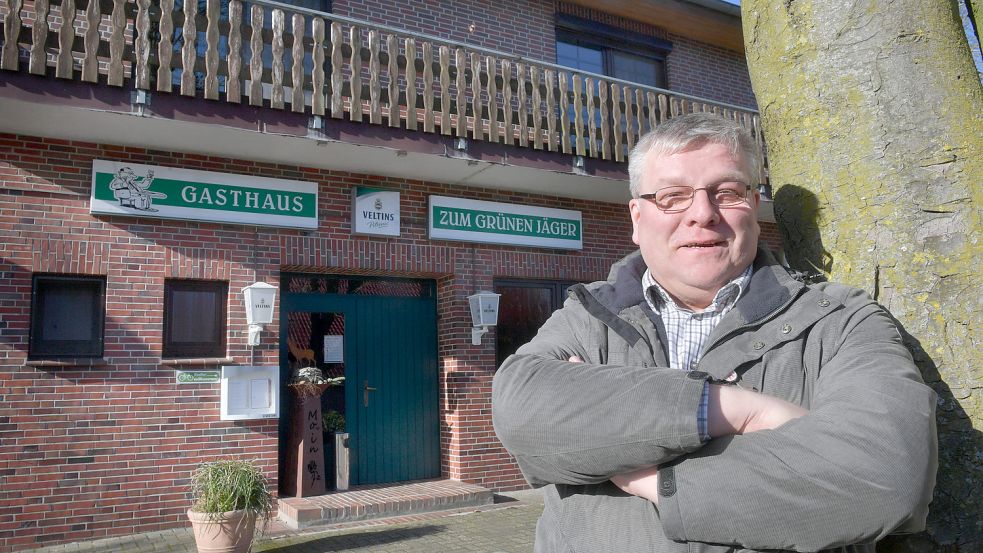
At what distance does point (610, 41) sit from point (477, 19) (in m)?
2.59

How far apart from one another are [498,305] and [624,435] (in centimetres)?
746

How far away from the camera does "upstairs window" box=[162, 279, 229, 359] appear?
724 cm

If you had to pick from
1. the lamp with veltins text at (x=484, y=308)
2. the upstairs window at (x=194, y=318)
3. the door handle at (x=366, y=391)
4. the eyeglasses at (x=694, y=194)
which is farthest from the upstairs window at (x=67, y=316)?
the eyeglasses at (x=694, y=194)

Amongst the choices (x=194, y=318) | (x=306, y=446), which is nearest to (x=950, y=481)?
(x=306, y=446)

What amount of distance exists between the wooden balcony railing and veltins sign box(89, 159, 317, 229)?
3.12ft

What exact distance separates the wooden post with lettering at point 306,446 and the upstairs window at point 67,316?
203 centimetres

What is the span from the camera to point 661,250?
5.74 ft

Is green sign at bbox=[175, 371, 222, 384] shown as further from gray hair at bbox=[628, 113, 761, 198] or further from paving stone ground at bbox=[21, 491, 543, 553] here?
gray hair at bbox=[628, 113, 761, 198]

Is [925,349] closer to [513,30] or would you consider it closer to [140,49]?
[140,49]

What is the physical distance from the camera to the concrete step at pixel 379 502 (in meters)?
6.98

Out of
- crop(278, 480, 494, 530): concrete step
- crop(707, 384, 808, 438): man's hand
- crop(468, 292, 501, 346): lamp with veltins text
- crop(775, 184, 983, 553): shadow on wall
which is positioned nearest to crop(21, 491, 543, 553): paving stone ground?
crop(278, 480, 494, 530): concrete step

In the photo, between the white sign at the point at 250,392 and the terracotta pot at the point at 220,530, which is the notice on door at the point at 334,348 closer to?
the white sign at the point at 250,392

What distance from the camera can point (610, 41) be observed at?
11.4m

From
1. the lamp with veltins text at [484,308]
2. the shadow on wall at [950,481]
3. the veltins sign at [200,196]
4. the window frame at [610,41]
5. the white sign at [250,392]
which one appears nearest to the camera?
the shadow on wall at [950,481]
